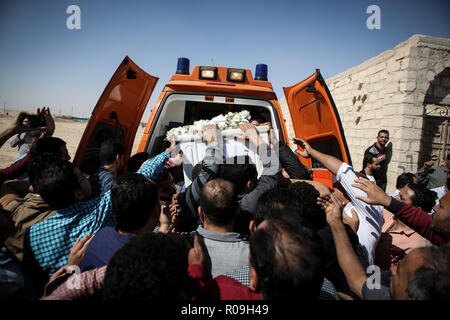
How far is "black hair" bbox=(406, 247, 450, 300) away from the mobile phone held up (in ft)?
9.73

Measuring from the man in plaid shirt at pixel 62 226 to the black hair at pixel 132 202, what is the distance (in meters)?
0.26

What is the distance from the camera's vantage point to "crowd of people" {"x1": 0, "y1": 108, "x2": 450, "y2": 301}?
0.87 m

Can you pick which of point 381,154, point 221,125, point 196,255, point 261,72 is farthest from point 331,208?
point 381,154

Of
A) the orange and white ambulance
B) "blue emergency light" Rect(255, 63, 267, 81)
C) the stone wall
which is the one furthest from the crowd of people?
the stone wall

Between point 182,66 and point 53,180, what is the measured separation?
8.38 ft

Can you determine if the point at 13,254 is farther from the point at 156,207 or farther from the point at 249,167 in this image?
the point at 249,167

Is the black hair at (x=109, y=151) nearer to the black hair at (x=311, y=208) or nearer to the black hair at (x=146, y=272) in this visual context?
the black hair at (x=146, y=272)

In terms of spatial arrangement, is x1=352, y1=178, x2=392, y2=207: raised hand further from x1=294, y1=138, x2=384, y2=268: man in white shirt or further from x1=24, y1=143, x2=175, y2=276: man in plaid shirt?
x1=24, y1=143, x2=175, y2=276: man in plaid shirt

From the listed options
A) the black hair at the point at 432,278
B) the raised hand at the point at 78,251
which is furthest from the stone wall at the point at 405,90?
the raised hand at the point at 78,251

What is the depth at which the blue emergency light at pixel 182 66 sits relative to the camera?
3.37 metres

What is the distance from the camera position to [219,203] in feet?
4.66

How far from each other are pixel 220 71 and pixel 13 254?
9.40 ft
